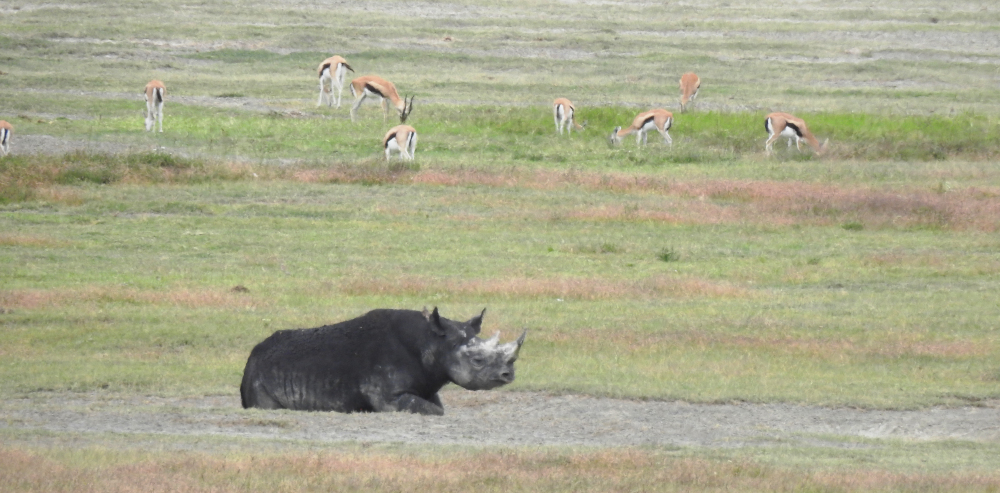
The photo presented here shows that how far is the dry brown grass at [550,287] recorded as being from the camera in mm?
20547

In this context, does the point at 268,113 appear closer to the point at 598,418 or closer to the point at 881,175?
the point at 881,175

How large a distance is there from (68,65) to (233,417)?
44675mm

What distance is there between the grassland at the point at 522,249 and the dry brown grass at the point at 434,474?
1.3 inches

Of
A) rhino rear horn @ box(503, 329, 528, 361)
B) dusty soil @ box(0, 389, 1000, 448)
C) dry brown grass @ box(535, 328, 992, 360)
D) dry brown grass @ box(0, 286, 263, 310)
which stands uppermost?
rhino rear horn @ box(503, 329, 528, 361)

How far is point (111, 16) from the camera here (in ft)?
225

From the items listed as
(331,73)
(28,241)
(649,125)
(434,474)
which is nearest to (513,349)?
(434,474)

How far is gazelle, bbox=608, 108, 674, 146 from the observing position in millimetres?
39500

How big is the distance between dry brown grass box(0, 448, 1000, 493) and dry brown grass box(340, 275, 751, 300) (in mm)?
9383

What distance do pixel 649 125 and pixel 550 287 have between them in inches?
767

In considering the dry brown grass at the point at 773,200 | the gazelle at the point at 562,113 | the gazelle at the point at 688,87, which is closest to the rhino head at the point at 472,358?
the dry brown grass at the point at 773,200

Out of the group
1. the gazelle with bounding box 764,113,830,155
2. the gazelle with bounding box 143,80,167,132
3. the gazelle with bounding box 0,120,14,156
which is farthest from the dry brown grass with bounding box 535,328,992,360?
the gazelle with bounding box 143,80,167,132

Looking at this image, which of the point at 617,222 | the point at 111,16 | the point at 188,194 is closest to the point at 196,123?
the point at 188,194

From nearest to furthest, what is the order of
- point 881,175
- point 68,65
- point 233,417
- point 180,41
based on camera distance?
point 233,417 → point 881,175 → point 68,65 → point 180,41

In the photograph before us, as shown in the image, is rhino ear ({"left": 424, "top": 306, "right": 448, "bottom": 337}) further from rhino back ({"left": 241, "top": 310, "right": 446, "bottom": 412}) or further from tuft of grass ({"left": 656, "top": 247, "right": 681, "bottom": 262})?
tuft of grass ({"left": 656, "top": 247, "right": 681, "bottom": 262})
